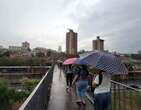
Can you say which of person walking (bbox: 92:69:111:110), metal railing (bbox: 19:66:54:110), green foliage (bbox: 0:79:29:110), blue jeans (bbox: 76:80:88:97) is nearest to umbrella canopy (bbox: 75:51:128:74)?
person walking (bbox: 92:69:111:110)

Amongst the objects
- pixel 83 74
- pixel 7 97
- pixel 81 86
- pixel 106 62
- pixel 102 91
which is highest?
pixel 106 62

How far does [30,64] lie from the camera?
11594cm

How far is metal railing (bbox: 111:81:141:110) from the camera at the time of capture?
9316 mm

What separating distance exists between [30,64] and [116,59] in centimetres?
10743

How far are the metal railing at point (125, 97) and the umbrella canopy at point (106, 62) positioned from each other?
2.03ft

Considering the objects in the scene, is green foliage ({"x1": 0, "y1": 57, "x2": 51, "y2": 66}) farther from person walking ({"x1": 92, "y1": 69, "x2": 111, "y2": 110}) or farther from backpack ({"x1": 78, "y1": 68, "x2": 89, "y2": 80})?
person walking ({"x1": 92, "y1": 69, "x2": 111, "y2": 110})

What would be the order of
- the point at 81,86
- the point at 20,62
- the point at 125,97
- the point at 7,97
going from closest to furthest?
the point at 125,97
the point at 81,86
the point at 7,97
the point at 20,62

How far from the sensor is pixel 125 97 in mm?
10320

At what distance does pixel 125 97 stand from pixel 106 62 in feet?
5.70

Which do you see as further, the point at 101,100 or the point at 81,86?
the point at 81,86

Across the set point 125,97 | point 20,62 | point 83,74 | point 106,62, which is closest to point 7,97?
point 83,74

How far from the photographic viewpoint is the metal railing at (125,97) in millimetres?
9316

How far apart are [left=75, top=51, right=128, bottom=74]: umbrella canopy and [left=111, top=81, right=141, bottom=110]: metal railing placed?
0.62m

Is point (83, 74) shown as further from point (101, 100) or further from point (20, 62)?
point (20, 62)
